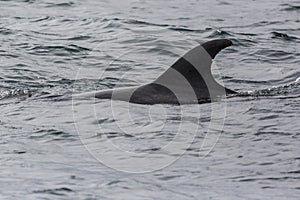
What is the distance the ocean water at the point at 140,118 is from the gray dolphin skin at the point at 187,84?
0.22 m

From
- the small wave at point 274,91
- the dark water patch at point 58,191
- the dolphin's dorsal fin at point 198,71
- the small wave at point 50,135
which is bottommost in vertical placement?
the small wave at point 50,135

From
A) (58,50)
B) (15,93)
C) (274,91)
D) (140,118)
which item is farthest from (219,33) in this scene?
(140,118)


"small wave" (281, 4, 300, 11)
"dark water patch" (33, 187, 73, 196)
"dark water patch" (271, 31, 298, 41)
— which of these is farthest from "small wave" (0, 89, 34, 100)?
"small wave" (281, 4, 300, 11)

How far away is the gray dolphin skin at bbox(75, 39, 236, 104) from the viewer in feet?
34.4

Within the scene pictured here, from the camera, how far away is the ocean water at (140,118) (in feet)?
24.7

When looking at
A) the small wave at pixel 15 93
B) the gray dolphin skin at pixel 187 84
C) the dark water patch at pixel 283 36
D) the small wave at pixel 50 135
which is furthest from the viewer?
the dark water patch at pixel 283 36

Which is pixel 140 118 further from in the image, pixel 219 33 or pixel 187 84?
pixel 219 33

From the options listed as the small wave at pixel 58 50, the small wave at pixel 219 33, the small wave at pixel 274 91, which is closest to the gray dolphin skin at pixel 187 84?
the small wave at pixel 274 91

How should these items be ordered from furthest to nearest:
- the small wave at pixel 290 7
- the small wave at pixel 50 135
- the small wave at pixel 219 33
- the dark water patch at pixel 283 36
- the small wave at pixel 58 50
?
the small wave at pixel 290 7
the small wave at pixel 219 33
the dark water patch at pixel 283 36
the small wave at pixel 58 50
the small wave at pixel 50 135

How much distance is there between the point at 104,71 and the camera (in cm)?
1384

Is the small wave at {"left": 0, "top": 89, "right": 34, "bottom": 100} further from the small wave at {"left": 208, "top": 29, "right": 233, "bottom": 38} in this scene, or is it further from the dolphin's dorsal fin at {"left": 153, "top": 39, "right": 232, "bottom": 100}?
the small wave at {"left": 208, "top": 29, "right": 233, "bottom": 38}

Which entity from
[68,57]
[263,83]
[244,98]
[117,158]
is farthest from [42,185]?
[68,57]

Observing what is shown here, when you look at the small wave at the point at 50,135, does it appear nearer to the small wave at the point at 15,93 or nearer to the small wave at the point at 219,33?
the small wave at the point at 15,93

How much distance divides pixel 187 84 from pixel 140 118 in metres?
1.08
